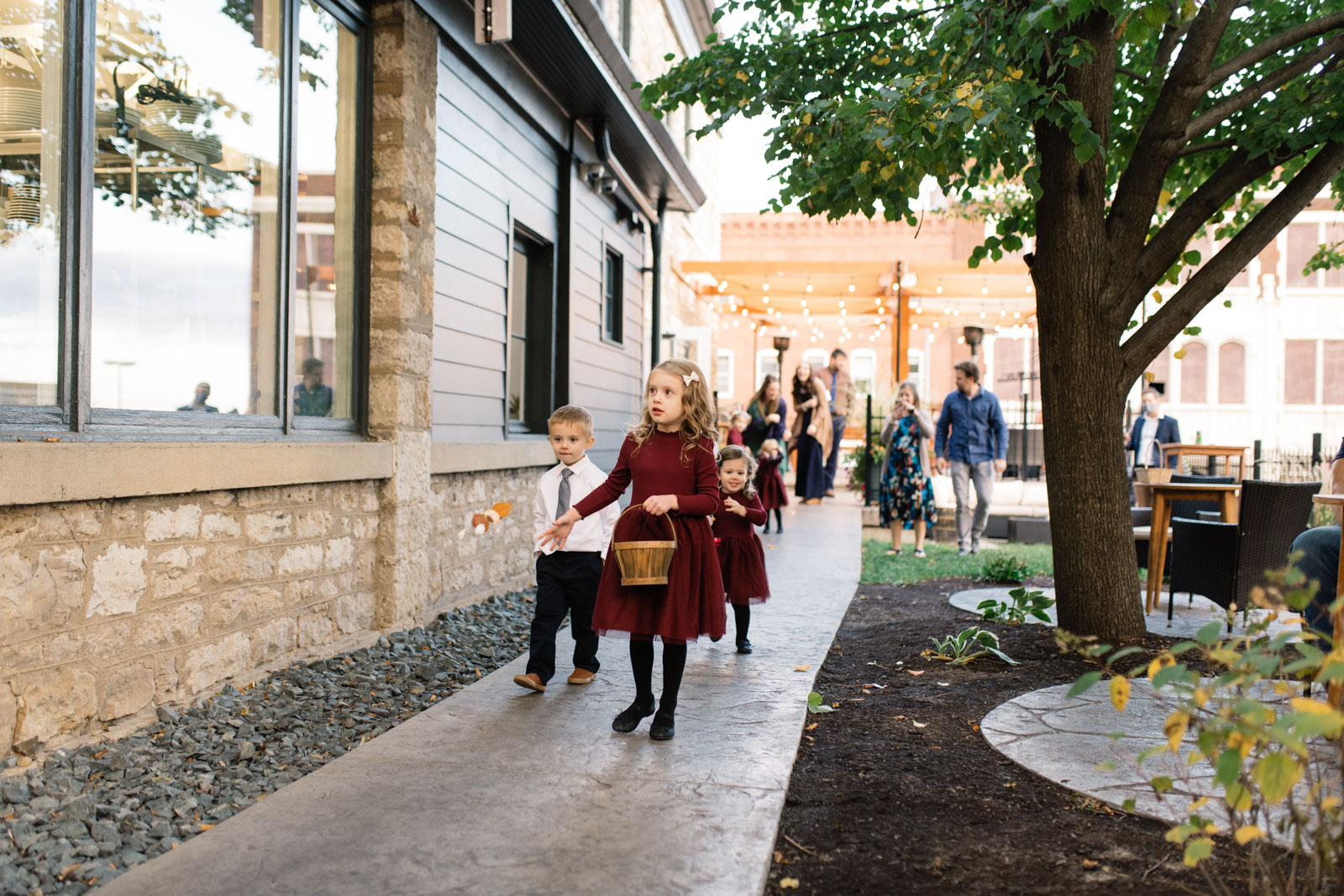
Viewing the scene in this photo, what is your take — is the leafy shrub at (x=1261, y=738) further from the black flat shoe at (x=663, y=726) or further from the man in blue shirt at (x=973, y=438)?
the man in blue shirt at (x=973, y=438)

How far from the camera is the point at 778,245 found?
1465 inches

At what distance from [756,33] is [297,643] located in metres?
4.15

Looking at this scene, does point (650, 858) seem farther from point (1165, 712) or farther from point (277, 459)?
point (277, 459)

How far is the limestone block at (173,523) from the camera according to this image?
373 centimetres

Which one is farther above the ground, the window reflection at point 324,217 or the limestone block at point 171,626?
the window reflection at point 324,217

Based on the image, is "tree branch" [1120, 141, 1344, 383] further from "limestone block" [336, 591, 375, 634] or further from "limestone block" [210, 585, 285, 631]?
"limestone block" [210, 585, 285, 631]

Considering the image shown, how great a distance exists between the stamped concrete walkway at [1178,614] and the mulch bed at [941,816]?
1266 mm

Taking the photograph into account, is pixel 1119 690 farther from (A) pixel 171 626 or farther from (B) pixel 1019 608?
(B) pixel 1019 608

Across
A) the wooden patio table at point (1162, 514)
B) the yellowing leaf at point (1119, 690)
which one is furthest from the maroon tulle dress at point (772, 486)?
the yellowing leaf at point (1119, 690)

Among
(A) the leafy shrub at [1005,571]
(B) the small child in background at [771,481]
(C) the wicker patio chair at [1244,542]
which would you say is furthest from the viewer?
(B) the small child in background at [771,481]

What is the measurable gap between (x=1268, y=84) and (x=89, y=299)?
5111 millimetres

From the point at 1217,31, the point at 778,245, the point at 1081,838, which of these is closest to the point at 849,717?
the point at 1081,838

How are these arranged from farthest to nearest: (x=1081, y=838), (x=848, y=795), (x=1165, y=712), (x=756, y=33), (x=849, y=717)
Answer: (x=756, y=33) → (x=849, y=717) → (x=1165, y=712) → (x=848, y=795) → (x=1081, y=838)

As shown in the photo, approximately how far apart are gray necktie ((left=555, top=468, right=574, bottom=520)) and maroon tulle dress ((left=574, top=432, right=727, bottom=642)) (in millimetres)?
631
